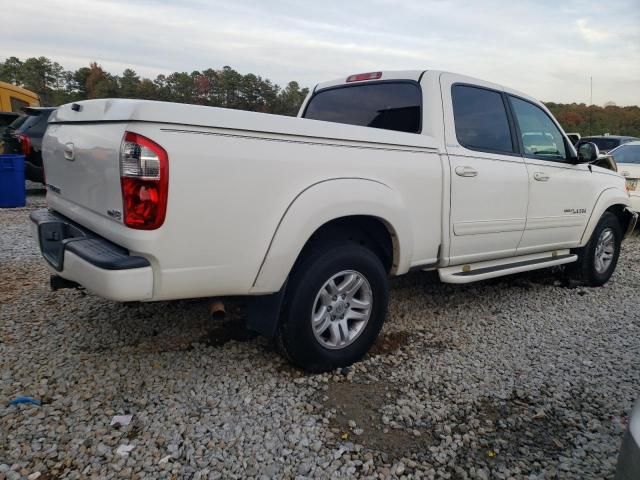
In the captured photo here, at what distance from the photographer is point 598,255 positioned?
5.28 meters

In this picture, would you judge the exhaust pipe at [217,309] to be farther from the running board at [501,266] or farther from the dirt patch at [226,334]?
the running board at [501,266]

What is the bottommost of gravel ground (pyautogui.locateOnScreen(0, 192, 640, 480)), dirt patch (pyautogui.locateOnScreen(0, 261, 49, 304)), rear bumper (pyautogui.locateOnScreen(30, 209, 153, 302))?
gravel ground (pyautogui.locateOnScreen(0, 192, 640, 480))

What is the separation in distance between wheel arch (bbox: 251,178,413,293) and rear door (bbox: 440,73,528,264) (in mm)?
543

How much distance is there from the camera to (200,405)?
2.57m

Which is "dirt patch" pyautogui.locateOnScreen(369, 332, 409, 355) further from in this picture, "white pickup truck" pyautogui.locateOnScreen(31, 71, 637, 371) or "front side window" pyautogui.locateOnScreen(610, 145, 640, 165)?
"front side window" pyautogui.locateOnScreen(610, 145, 640, 165)

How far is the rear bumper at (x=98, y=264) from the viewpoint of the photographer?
2.16 m

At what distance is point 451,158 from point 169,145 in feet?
6.78

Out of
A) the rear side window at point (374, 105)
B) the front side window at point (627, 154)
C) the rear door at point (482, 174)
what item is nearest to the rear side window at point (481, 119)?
the rear door at point (482, 174)

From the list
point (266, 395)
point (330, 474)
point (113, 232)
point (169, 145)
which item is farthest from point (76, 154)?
point (330, 474)

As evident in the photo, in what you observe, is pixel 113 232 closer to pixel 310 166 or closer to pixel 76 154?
pixel 76 154

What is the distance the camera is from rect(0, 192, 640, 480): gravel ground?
2186mm

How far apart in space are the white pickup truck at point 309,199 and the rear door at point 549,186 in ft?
0.08

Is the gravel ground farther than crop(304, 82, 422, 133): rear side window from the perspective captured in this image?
No

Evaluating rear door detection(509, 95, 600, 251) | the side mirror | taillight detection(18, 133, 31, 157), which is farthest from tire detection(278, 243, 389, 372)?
taillight detection(18, 133, 31, 157)
